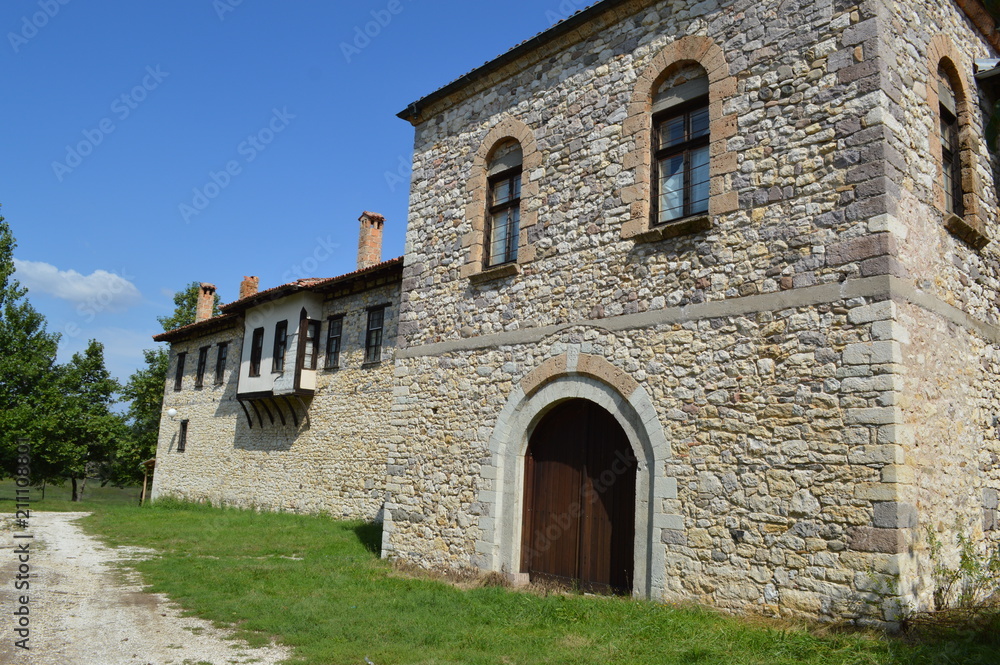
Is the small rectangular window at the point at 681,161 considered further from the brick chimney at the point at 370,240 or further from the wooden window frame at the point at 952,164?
the brick chimney at the point at 370,240

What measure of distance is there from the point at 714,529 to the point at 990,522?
2921 mm

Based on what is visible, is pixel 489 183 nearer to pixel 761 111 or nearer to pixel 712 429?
pixel 761 111

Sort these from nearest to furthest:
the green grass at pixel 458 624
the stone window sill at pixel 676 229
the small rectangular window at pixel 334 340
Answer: the green grass at pixel 458 624 < the stone window sill at pixel 676 229 < the small rectangular window at pixel 334 340

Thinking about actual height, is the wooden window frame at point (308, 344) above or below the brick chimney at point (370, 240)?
below

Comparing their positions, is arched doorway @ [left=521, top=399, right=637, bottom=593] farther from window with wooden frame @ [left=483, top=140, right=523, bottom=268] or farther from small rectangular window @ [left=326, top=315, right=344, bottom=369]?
small rectangular window @ [left=326, top=315, right=344, bottom=369]

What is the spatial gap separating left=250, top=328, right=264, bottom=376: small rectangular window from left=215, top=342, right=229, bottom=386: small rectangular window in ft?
8.56

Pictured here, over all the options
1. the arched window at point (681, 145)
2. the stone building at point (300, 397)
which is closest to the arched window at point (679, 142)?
the arched window at point (681, 145)

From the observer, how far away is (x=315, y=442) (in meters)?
17.2

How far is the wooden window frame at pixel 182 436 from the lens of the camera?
2339 cm

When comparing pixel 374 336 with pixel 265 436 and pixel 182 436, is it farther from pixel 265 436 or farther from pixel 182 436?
pixel 182 436

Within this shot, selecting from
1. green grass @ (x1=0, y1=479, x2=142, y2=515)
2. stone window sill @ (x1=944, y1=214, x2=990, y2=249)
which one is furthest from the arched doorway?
green grass @ (x1=0, y1=479, x2=142, y2=515)

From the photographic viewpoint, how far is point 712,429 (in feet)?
22.8

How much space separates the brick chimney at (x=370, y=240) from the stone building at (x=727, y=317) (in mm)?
9509

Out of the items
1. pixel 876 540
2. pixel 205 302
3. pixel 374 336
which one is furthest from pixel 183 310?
pixel 876 540
